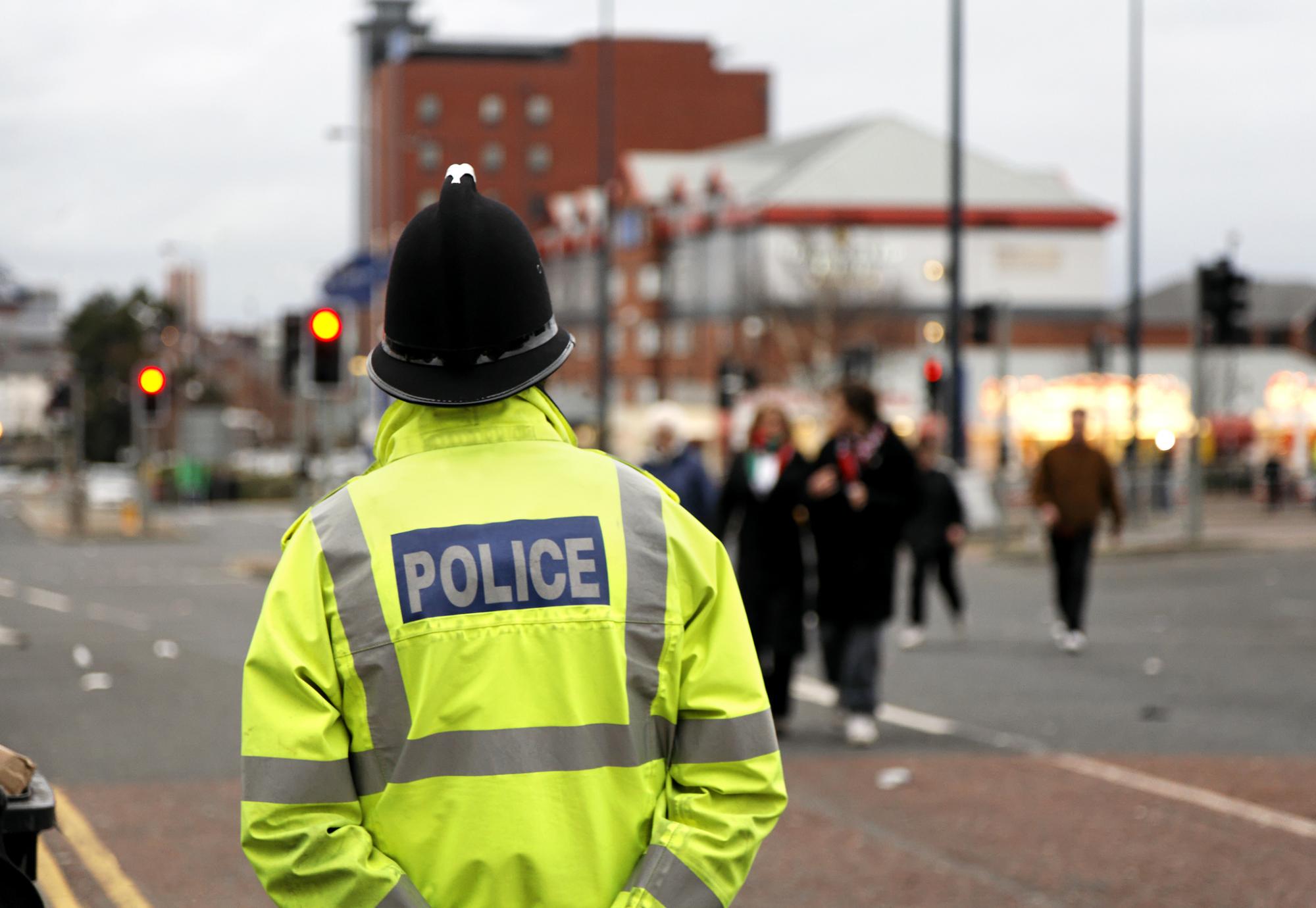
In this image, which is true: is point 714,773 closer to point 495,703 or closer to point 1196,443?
point 495,703

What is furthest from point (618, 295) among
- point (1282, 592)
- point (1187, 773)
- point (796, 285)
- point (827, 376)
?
point (1187, 773)

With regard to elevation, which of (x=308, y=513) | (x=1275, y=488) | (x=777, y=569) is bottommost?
(x=1275, y=488)

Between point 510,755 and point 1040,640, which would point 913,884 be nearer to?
point 510,755

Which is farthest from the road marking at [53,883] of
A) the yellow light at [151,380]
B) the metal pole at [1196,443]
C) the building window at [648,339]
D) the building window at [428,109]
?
the building window at [428,109]

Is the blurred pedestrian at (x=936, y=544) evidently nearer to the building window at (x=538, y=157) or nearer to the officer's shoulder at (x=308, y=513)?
the officer's shoulder at (x=308, y=513)

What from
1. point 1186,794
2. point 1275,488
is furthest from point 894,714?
point 1275,488

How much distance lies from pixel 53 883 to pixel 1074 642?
30.6 ft

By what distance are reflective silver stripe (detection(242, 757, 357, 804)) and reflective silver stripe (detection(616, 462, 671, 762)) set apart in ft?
1.38

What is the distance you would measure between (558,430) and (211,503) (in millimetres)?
64621

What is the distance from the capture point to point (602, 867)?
2523 mm

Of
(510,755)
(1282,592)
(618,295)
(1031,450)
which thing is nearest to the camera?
(510,755)

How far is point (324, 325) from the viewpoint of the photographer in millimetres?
19781

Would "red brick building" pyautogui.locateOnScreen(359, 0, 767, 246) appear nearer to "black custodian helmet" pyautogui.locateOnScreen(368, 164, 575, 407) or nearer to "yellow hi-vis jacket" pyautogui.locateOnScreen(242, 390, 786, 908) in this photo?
"black custodian helmet" pyautogui.locateOnScreen(368, 164, 575, 407)

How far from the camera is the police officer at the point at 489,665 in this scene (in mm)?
2479
